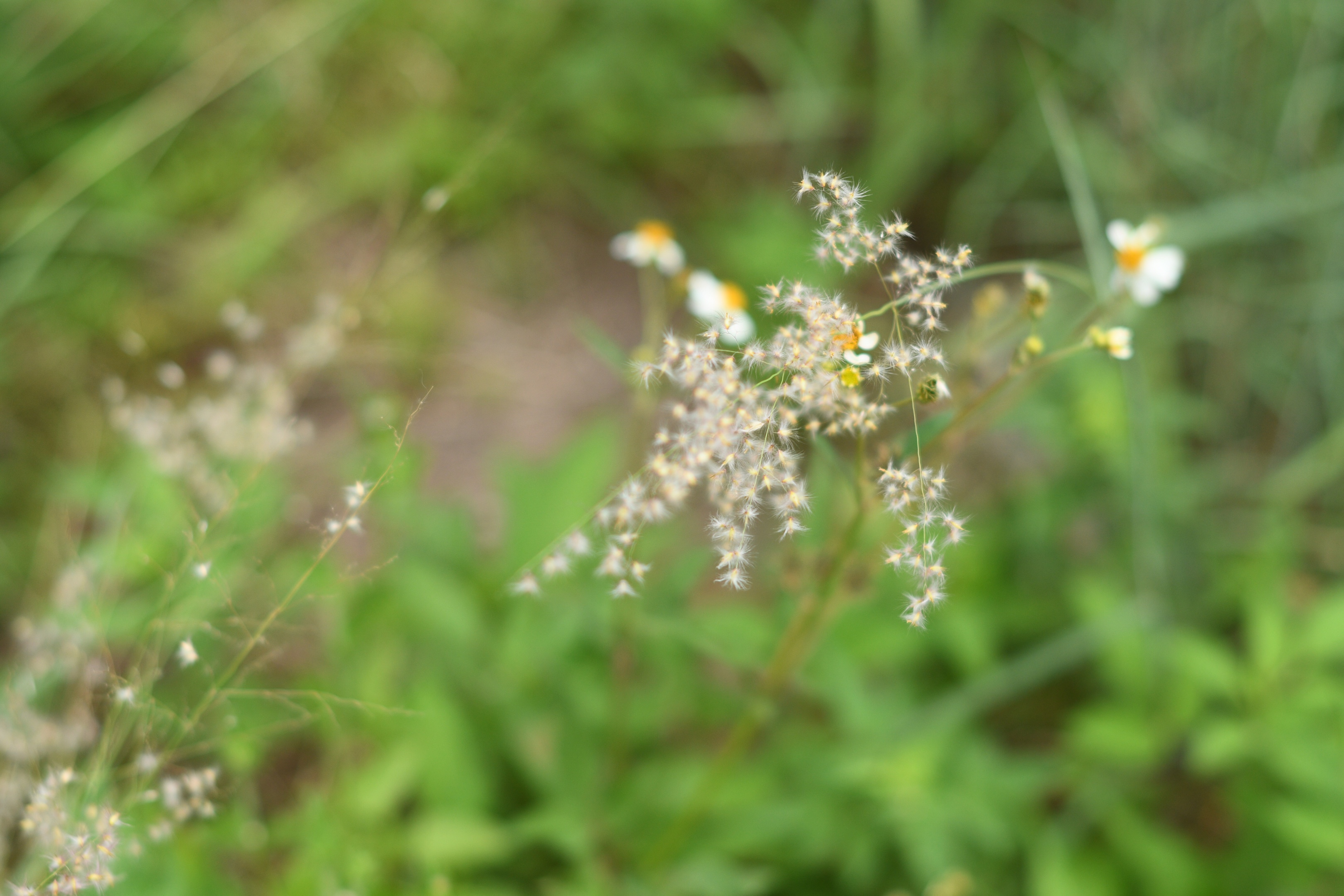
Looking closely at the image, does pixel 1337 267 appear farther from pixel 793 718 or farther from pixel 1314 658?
pixel 793 718

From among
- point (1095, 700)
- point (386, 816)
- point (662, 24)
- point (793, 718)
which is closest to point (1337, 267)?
point (1095, 700)

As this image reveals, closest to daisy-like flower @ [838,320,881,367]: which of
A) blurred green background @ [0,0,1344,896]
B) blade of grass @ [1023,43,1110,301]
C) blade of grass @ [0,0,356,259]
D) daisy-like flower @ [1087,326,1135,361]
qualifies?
blurred green background @ [0,0,1344,896]

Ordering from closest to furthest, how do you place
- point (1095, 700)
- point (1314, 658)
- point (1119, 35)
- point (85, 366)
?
point (1314, 658)
point (1095, 700)
point (85, 366)
point (1119, 35)

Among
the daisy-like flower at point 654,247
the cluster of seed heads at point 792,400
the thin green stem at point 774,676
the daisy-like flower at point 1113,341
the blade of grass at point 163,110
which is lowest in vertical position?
the thin green stem at point 774,676

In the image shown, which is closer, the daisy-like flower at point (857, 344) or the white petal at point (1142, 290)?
the daisy-like flower at point (857, 344)

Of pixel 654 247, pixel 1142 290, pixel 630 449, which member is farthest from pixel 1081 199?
pixel 630 449

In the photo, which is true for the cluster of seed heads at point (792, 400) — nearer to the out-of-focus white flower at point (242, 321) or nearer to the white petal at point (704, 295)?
the white petal at point (704, 295)

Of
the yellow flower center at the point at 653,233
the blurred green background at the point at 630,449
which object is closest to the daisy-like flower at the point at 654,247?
the yellow flower center at the point at 653,233
